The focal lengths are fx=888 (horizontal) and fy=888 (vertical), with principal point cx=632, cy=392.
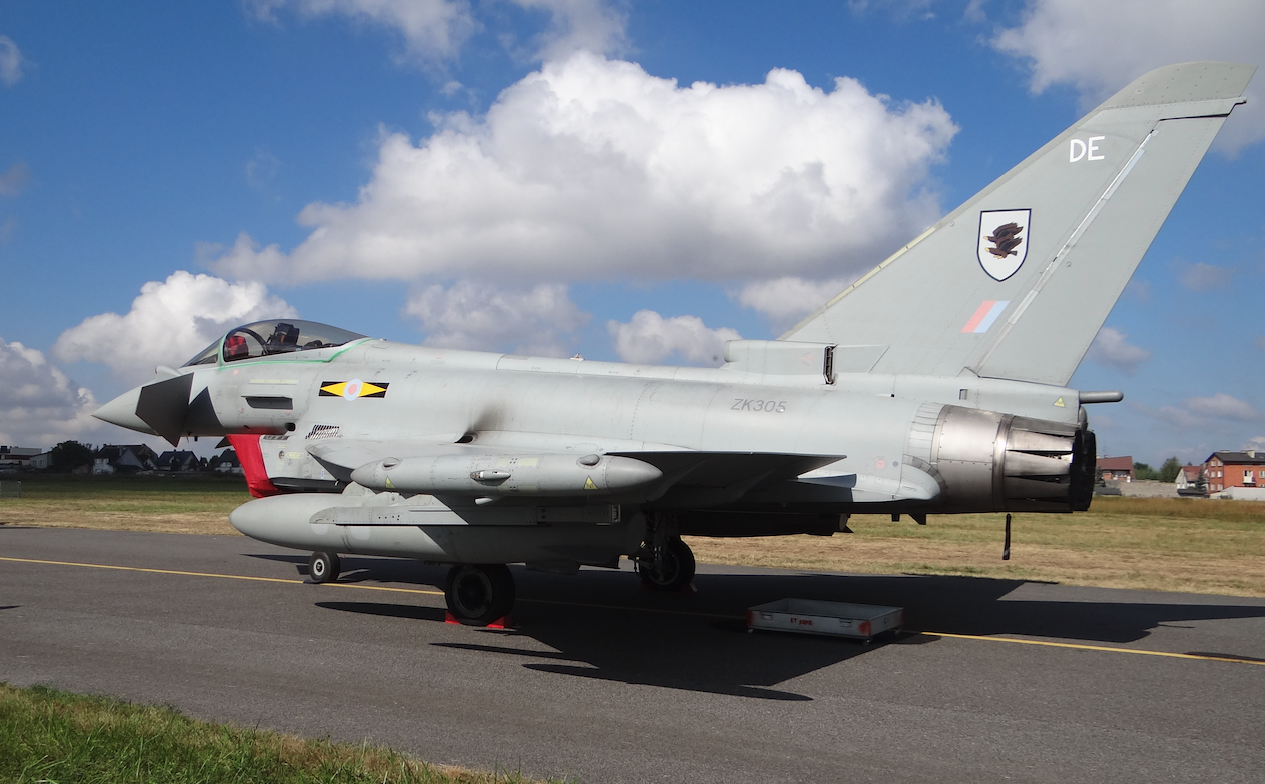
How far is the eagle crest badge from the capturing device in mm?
8891

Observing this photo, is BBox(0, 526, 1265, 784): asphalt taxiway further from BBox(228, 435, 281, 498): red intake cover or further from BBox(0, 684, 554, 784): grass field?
BBox(228, 435, 281, 498): red intake cover

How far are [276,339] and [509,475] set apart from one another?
19.4 feet

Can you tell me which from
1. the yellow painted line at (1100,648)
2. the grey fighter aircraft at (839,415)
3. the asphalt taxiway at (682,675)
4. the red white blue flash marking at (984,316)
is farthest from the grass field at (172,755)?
the red white blue flash marking at (984,316)

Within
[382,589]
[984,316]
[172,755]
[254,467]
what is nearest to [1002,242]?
[984,316]

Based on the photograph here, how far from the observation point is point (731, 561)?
16.6 m

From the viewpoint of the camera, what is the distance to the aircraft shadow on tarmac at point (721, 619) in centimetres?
770

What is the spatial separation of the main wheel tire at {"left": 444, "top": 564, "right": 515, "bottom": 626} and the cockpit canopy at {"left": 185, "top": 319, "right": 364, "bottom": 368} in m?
3.92

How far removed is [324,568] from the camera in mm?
12273

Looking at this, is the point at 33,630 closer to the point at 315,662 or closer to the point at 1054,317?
the point at 315,662

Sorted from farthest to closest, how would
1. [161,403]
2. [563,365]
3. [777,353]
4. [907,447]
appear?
[161,403], [563,365], [777,353], [907,447]

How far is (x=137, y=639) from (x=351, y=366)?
13.3 feet

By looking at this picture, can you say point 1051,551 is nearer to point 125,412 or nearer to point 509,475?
point 509,475

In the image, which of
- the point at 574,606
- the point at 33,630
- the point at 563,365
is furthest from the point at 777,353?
the point at 33,630

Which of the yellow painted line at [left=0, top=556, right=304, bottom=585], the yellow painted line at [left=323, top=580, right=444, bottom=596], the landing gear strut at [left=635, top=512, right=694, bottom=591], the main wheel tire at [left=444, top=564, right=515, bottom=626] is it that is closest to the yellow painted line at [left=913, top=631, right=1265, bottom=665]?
the landing gear strut at [left=635, top=512, right=694, bottom=591]
